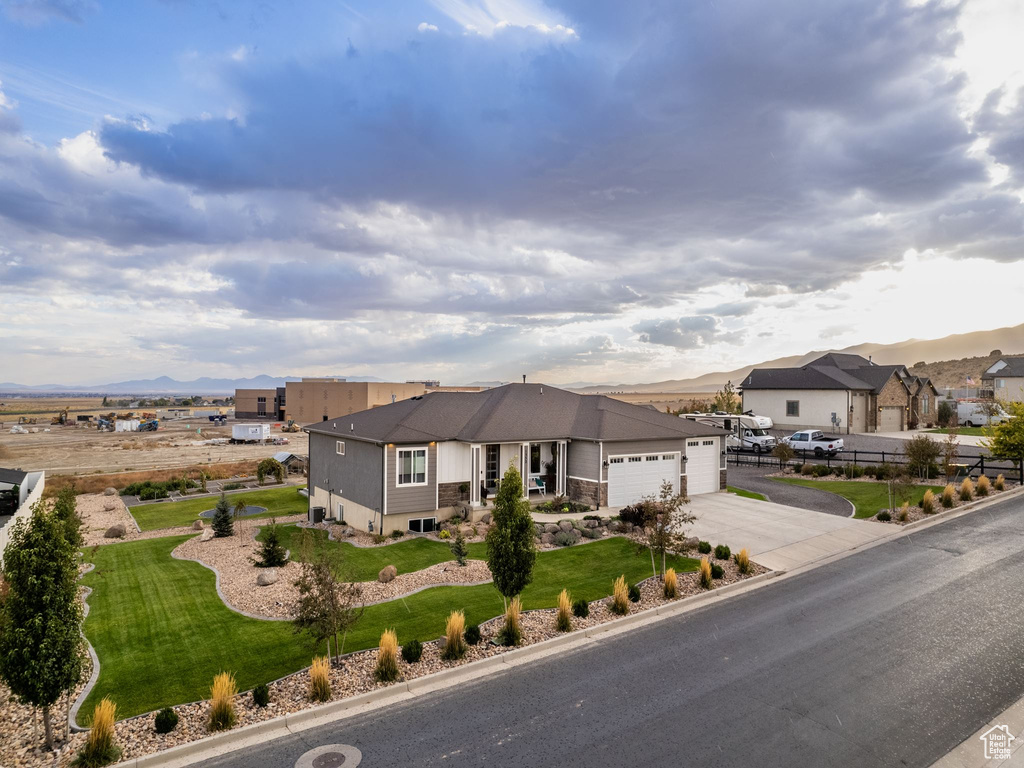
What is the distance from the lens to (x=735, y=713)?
8742mm

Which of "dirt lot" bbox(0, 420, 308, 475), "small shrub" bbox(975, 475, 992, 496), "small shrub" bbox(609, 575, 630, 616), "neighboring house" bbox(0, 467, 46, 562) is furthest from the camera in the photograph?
"dirt lot" bbox(0, 420, 308, 475)

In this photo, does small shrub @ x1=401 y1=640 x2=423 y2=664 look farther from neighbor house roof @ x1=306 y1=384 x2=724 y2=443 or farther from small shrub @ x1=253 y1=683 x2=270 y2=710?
neighbor house roof @ x1=306 y1=384 x2=724 y2=443

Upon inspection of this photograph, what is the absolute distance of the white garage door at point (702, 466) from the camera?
26.5 metres

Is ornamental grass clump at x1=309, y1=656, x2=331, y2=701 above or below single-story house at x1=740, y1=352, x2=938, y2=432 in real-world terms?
below

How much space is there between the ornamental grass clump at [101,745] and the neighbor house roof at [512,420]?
13.2 m

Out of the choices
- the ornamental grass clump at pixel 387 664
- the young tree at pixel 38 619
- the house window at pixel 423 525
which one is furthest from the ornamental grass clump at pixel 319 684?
the house window at pixel 423 525

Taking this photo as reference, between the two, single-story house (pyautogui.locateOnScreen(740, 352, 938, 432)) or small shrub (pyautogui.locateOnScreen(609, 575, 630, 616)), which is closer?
small shrub (pyautogui.locateOnScreen(609, 575, 630, 616))

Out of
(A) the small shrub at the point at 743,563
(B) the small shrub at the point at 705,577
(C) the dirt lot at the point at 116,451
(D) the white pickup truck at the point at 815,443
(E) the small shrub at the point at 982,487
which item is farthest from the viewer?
(C) the dirt lot at the point at 116,451

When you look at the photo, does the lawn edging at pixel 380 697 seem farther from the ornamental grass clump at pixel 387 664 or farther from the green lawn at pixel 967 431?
the green lawn at pixel 967 431

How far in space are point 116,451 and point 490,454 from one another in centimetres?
5849

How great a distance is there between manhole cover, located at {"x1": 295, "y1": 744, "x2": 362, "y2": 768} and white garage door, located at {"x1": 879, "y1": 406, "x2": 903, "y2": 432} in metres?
53.9

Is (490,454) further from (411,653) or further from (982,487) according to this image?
(982,487)

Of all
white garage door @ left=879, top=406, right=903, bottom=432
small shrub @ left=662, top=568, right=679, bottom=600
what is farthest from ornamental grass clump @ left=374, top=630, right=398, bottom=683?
white garage door @ left=879, top=406, right=903, bottom=432

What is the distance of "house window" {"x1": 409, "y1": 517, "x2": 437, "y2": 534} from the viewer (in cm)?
2214
